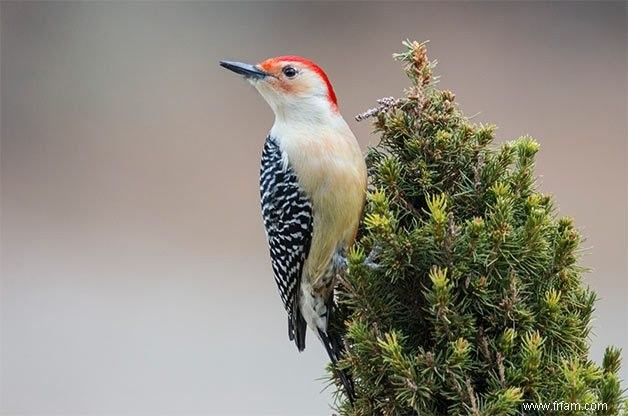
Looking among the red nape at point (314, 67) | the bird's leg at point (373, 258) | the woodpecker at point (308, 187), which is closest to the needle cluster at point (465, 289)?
the bird's leg at point (373, 258)

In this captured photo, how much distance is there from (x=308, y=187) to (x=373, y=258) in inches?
20.7

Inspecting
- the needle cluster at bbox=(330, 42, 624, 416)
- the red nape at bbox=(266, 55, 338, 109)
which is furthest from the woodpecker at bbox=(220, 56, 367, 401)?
the needle cluster at bbox=(330, 42, 624, 416)

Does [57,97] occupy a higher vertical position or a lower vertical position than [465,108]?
higher

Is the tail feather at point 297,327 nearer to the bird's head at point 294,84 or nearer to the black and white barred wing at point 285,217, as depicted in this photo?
the black and white barred wing at point 285,217

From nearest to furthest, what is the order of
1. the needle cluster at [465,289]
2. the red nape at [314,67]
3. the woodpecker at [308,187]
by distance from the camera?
1. the needle cluster at [465,289]
2. the woodpecker at [308,187]
3. the red nape at [314,67]

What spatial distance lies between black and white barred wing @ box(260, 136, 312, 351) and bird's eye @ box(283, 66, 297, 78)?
0.17 m

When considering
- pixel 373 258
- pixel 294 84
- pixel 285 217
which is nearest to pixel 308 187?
pixel 285 217

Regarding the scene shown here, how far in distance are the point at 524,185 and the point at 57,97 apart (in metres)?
4.46

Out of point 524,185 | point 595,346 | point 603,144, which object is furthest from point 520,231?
point 603,144

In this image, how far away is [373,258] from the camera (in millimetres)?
1580

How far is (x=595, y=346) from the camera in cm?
430

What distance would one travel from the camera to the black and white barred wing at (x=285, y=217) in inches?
81.8

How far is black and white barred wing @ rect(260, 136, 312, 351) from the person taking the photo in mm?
2078

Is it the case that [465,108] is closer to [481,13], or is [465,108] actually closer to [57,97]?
[481,13]
